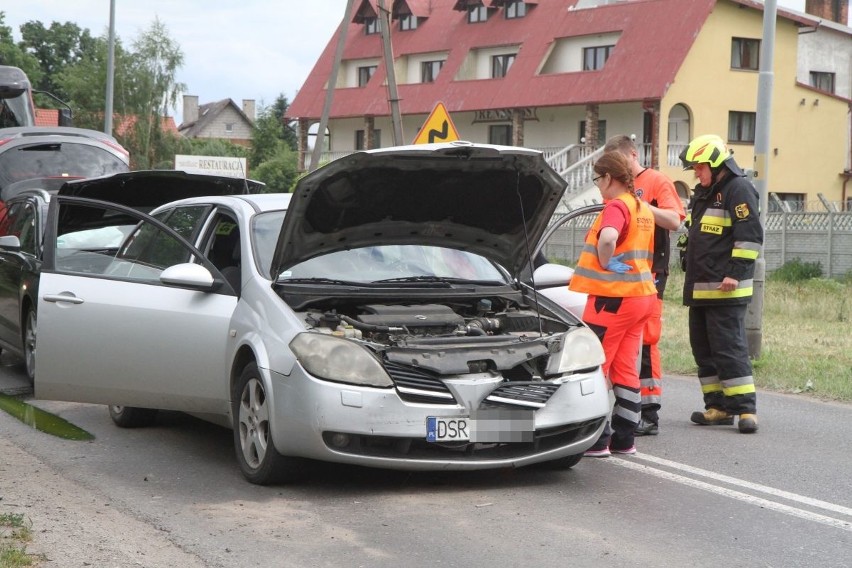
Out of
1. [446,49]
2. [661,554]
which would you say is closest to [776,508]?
[661,554]

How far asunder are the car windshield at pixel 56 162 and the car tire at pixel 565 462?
43.9 feet

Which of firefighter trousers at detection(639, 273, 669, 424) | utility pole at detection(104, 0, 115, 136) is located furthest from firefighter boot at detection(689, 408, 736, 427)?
utility pole at detection(104, 0, 115, 136)

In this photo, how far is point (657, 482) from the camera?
6.84m

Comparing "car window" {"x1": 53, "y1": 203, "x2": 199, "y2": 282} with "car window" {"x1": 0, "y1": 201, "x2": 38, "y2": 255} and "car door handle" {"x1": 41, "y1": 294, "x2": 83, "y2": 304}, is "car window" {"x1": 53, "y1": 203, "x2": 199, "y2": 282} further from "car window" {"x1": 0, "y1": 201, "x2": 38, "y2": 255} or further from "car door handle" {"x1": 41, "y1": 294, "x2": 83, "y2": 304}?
"car window" {"x1": 0, "y1": 201, "x2": 38, "y2": 255}

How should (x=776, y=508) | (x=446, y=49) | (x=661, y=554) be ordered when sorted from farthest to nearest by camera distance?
(x=446, y=49) < (x=776, y=508) < (x=661, y=554)

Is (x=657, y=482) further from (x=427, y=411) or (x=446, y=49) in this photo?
(x=446, y=49)

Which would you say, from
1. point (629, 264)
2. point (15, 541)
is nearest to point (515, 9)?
point (629, 264)

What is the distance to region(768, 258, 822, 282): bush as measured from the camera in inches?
997

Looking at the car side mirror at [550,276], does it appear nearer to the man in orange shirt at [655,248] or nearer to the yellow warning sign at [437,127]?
the man in orange shirt at [655,248]

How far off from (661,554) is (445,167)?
2.56 m

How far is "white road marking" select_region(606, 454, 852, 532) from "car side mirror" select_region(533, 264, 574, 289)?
1311 mm

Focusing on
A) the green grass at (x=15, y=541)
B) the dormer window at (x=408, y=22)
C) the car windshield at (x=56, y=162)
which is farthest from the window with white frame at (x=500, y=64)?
the green grass at (x=15, y=541)

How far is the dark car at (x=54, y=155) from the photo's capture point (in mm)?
18781

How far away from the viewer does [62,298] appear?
7336 millimetres
